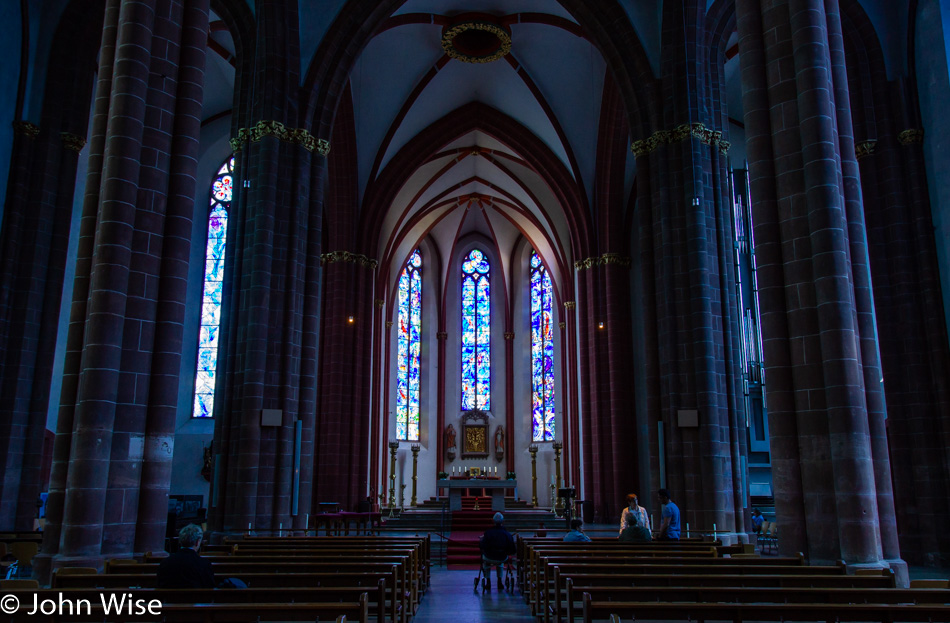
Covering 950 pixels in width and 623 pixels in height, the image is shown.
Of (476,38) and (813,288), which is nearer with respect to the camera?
(813,288)

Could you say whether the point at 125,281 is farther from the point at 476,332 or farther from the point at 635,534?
the point at 476,332

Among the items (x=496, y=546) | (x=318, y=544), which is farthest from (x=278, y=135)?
(x=496, y=546)

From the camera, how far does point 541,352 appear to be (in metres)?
34.3

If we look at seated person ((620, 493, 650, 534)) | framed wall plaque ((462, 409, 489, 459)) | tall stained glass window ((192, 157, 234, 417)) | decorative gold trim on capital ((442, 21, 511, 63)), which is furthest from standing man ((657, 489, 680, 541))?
framed wall plaque ((462, 409, 489, 459))

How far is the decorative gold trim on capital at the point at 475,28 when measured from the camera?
19.7 meters

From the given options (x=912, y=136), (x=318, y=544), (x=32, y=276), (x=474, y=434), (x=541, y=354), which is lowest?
(x=318, y=544)

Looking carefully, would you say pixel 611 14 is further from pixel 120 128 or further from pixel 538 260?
pixel 538 260

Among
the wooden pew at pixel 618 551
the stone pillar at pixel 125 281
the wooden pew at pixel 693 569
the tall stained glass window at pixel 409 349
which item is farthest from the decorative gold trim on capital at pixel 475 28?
the wooden pew at pixel 693 569

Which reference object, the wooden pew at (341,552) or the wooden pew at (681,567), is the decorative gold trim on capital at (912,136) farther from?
the wooden pew at (341,552)

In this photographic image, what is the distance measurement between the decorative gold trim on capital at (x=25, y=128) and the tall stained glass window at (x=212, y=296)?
23.4ft

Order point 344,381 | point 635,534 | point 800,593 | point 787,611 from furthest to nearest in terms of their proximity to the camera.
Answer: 1. point 344,381
2. point 635,534
3. point 800,593
4. point 787,611

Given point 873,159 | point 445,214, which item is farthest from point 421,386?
point 873,159

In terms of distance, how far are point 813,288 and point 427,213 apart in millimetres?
23530

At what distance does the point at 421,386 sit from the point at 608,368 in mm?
12724
